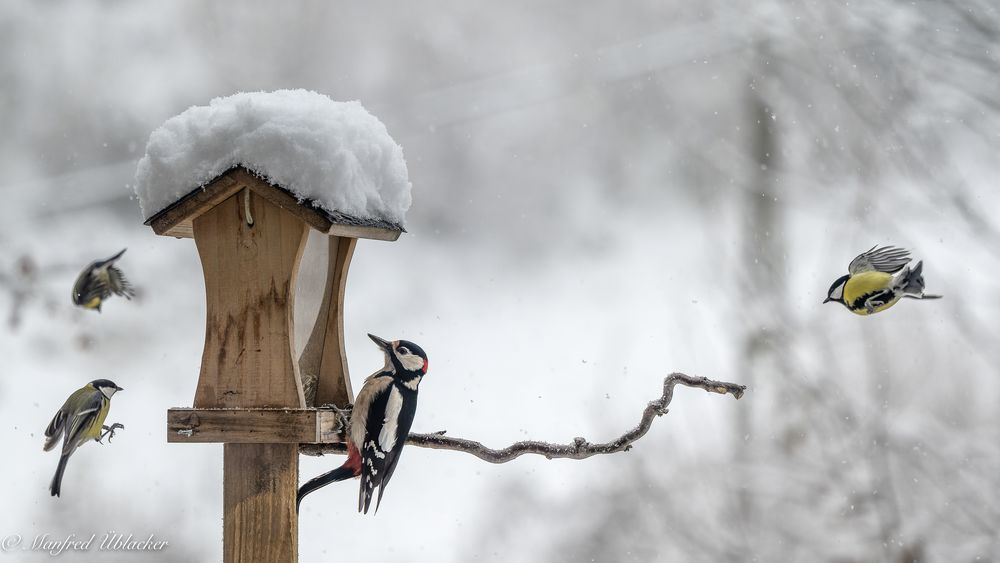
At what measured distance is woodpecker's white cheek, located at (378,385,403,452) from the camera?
5.06 feet

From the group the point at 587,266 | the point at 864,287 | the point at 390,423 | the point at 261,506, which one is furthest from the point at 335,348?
the point at 587,266

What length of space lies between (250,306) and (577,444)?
0.60 m

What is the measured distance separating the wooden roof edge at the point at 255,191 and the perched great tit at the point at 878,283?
0.96 meters

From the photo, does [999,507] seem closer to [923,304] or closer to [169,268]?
[923,304]

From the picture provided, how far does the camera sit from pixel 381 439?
60.6 inches

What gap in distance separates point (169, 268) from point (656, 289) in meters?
2.30

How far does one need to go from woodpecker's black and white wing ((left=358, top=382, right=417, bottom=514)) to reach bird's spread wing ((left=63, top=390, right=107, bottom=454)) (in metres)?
0.62

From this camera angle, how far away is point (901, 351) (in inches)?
157

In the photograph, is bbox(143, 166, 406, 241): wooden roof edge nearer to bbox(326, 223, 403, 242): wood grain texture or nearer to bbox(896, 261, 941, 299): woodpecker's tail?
bbox(326, 223, 403, 242): wood grain texture

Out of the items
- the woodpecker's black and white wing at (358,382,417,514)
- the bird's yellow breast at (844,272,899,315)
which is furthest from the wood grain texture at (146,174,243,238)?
the bird's yellow breast at (844,272,899,315)

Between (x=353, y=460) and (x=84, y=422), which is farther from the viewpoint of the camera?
(x=84, y=422)

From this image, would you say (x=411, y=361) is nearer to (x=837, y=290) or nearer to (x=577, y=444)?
(x=577, y=444)

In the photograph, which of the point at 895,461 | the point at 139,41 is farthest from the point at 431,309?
the point at 895,461

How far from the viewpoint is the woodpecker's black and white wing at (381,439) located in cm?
154
